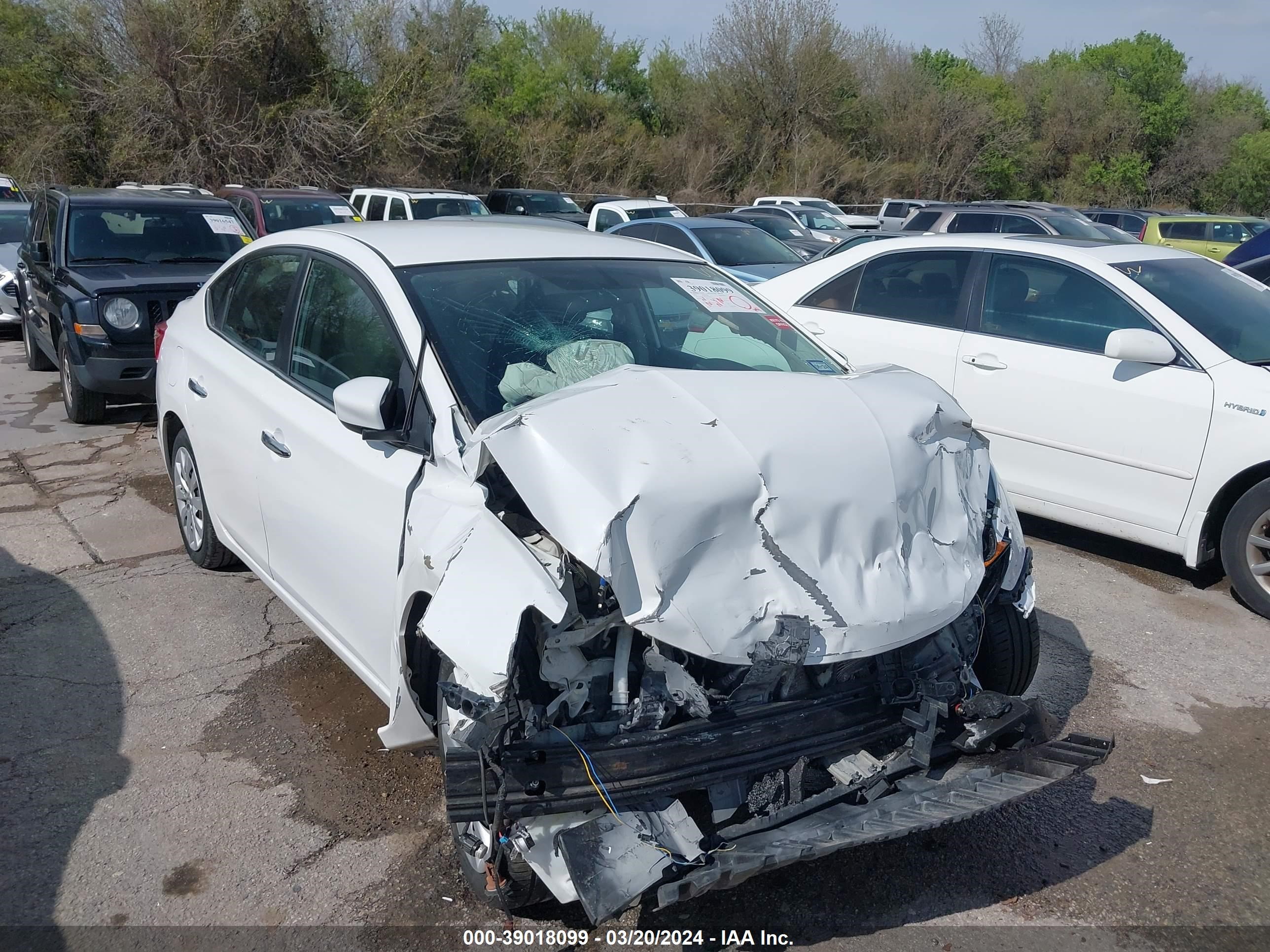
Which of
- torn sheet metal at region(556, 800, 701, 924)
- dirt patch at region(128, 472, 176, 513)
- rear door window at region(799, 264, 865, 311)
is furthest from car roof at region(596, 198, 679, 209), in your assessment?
torn sheet metal at region(556, 800, 701, 924)

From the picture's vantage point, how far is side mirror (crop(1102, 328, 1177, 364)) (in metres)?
5.30

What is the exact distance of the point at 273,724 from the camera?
13.1 feet

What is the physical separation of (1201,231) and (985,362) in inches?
718

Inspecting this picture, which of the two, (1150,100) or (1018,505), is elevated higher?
(1150,100)

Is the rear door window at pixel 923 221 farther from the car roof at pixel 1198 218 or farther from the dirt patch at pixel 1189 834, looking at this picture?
the dirt patch at pixel 1189 834

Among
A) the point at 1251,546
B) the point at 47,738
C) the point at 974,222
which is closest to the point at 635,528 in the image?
the point at 47,738

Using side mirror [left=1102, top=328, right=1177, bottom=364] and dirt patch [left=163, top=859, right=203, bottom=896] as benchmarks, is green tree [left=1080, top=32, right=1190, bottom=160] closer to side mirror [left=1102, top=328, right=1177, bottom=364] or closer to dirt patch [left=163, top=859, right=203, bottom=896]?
side mirror [left=1102, top=328, right=1177, bottom=364]

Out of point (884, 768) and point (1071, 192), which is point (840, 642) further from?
point (1071, 192)

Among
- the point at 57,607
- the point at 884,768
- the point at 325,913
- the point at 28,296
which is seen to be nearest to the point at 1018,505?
the point at 884,768

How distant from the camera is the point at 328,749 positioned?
3.82 metres

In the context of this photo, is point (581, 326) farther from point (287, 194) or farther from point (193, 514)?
point (287, 194)

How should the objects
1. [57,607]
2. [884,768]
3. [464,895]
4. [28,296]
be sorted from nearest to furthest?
[884,768]
[464,895]
[57,607]
[28,296]

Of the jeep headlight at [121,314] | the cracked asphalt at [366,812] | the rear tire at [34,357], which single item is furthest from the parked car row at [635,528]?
the rear tire at [34,357]

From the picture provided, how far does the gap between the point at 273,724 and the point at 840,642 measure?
2.38m
